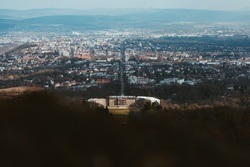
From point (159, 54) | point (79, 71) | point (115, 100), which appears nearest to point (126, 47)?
point (159, 54)

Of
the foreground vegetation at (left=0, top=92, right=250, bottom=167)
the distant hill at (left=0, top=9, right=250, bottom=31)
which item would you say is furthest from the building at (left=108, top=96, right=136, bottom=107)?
the distant hill at (left=0, top=9, right=250, bottom=31)

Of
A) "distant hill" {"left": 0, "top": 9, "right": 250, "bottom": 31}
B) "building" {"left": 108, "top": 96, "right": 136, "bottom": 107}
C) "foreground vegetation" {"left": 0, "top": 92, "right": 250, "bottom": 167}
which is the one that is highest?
"foreground vegetation" {"left": 0, "top": 92, "right": 250, "bottom": 167}

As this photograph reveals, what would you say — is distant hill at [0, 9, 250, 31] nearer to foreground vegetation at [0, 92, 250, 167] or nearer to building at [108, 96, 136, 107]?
building at [108, 96, 136, 107]

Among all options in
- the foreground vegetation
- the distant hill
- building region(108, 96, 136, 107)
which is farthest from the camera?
the distant hill

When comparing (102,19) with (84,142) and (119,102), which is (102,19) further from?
(84,142)

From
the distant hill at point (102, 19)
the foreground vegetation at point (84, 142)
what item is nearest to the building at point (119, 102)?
the foreground vegetation at point (84, 142)

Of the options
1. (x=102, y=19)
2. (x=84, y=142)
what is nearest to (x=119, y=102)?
(x=84, y=142)

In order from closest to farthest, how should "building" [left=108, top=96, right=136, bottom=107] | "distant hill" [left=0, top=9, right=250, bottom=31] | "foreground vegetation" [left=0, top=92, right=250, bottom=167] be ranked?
"foreground vegetation" [left=0, top=92, right=250, bottom=167] → "building" [left=108, top=96, right=136, bottom=107] → "distant hill" [left=0, top=9, right=250, bottom=31]

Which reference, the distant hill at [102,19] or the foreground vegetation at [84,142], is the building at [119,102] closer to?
the foreground vegetation at [84,142]

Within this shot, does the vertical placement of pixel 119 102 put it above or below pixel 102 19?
above

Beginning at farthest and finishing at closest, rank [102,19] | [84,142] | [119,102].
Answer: [102,19] → [119,102] → [84,142]
